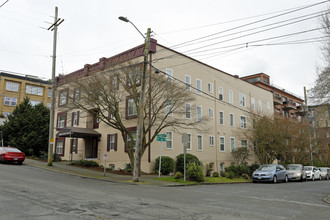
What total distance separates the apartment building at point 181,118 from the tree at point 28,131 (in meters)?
2.04

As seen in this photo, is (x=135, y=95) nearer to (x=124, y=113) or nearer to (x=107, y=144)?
(x=124, y=113)

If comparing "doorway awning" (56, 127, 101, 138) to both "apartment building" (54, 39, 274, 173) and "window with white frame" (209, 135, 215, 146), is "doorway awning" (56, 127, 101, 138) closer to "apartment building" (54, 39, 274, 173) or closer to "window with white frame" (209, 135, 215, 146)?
"apartment building" (54, 39, 274, 173)

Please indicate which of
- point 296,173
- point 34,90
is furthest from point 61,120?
point 296,173

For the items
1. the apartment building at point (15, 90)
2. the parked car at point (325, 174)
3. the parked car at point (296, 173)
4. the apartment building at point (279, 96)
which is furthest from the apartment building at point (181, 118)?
the apartment building at point (15, 90)

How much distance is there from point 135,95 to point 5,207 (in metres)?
13.9

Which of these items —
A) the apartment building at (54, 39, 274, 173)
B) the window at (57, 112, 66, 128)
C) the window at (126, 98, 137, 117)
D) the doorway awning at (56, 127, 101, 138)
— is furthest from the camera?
the window at (57, 112, 66, 128)

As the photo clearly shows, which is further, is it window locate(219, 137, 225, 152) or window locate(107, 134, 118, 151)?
window locate(219, 137, 225, 152)

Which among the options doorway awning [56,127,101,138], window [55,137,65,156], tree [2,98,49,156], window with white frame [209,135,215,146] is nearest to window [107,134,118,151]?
doorway awning [56,127,101,138]

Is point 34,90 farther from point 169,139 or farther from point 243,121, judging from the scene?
point 243,121

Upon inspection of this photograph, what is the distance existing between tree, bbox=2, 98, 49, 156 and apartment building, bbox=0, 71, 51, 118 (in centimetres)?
1612

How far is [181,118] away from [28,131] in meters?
19.9

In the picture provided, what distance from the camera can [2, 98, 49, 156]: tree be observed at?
3409 cm

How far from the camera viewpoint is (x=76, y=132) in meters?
26.7

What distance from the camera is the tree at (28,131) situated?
112 feet
